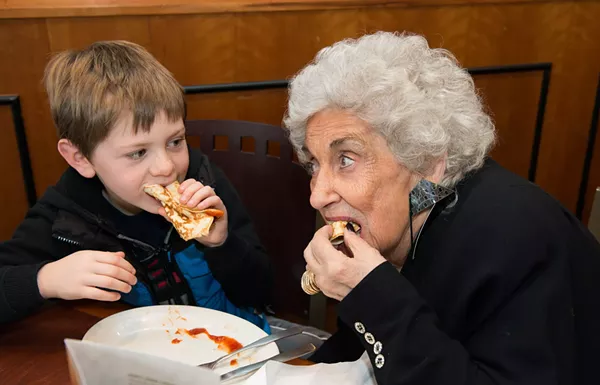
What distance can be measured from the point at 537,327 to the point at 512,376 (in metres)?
0.10

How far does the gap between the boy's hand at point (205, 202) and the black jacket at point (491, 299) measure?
0.55 m

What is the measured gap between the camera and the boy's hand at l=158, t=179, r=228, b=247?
1.52 meters

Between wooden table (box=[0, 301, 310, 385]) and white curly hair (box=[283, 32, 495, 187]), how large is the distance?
53cm

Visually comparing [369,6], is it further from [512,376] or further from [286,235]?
[512,376]

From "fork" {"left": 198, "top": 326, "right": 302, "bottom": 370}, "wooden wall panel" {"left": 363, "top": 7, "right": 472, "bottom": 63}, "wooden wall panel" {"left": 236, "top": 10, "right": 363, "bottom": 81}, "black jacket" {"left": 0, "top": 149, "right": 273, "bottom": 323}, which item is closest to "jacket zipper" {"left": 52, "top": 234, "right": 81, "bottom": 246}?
"black jacket" {"left": 0, "top": 149, "right": 273, "bottom": 323}

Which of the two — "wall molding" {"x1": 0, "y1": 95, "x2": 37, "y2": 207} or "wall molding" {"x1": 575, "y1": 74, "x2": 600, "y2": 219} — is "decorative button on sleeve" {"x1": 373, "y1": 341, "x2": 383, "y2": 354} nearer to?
"wall molding" {"x1": 0, "y1": 95, "x2": 37, "y2": 207}

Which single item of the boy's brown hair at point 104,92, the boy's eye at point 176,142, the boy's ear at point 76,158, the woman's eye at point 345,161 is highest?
the boy's brown hair at point 104,92

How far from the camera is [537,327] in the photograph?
43.0 inches

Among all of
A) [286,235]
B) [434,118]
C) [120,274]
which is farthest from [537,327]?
[286,235]

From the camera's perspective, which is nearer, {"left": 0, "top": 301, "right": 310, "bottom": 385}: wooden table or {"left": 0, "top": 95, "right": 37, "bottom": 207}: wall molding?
{"left": 0, "top": 301, "right": 310, "bottom": 385}: wooden table

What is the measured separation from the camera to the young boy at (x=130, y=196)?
1.53 meters

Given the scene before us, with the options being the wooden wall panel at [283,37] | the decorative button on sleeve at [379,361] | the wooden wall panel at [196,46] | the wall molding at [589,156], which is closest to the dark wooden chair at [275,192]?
the wooden wall panel at [196,46]

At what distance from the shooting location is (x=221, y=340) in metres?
1.28

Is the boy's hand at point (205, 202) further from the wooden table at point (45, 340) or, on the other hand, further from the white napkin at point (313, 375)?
the white napkin at point (313, 375)
